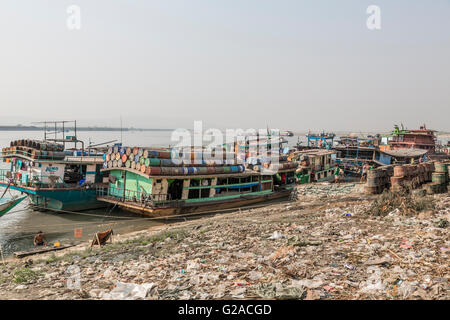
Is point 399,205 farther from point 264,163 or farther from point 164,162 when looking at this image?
point 264,163

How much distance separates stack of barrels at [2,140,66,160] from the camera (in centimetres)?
1944

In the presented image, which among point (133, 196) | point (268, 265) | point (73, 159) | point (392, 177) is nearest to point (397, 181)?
point (392, 177)

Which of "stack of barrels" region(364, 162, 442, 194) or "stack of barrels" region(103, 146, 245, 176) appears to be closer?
"stack of barrels" region(103, 146, 245, 176)

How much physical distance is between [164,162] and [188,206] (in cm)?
306

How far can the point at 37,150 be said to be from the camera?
63.7ft

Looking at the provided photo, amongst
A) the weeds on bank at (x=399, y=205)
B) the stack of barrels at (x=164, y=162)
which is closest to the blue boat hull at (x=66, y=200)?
the stack of barrels at (x=164, y=162)

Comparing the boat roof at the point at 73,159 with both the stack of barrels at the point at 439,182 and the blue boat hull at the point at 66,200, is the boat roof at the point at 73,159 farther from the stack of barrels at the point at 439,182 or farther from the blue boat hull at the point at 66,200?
the stack of barrels at the point at 439,182

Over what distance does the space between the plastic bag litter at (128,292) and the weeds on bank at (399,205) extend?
930cm

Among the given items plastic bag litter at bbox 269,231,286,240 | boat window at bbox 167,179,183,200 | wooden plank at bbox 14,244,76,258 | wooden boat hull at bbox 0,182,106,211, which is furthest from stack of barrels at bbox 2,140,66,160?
plastic bag litter at bbox 269,231,286,240

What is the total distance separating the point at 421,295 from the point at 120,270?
6.22 metres

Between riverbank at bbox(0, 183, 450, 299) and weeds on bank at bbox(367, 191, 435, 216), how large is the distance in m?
0.29

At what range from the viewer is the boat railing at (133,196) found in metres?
17.7

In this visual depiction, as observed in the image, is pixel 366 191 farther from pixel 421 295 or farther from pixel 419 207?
pixel 421 295

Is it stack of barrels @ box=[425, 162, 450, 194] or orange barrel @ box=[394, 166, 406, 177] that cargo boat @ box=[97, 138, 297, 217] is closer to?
orange barrel @ box=[394, 166, 406, 177]
